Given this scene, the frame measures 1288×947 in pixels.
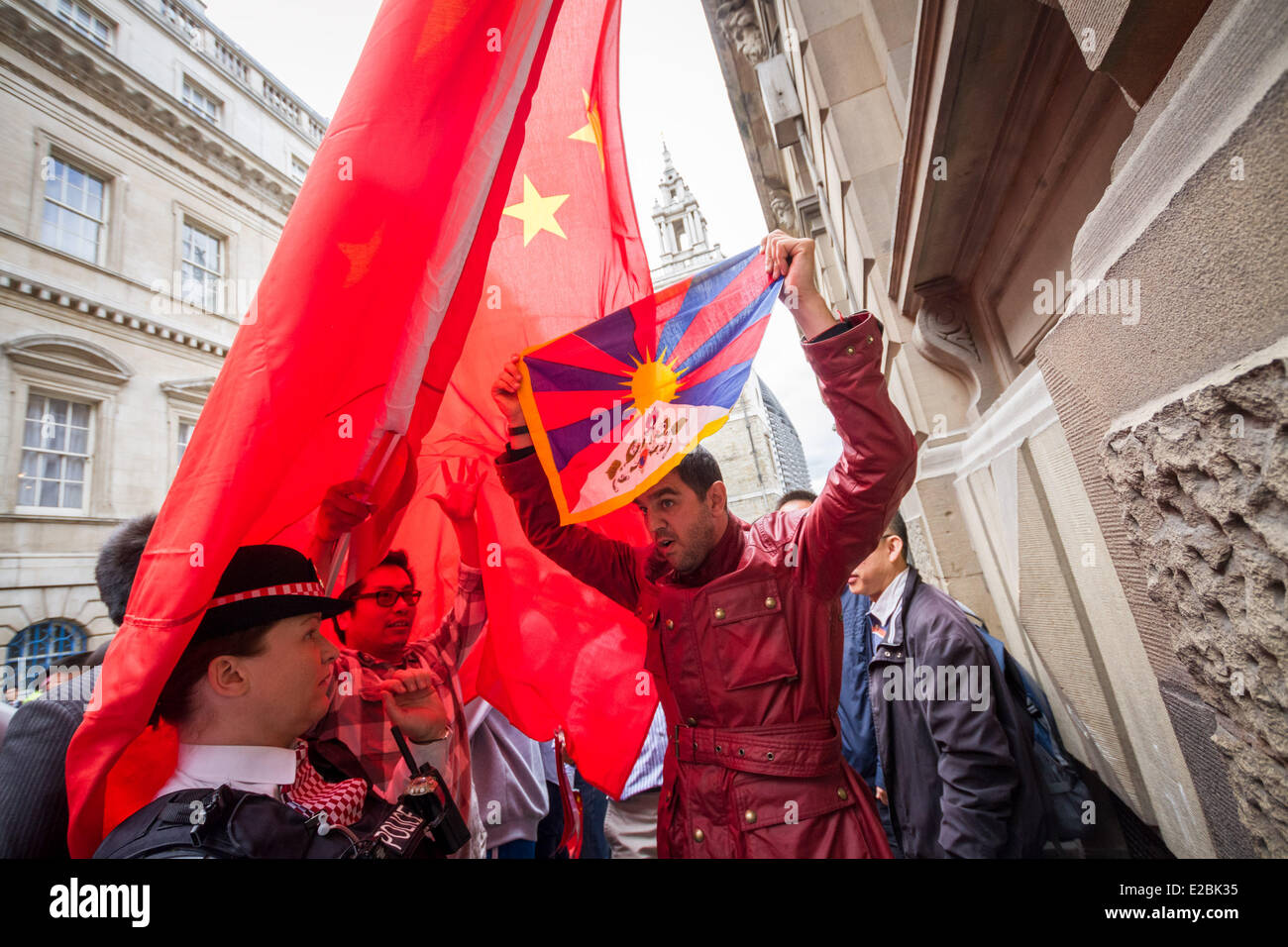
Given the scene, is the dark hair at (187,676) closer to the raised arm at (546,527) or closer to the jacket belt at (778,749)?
the raised arm at (546,527)

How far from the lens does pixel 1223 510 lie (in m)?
0.82

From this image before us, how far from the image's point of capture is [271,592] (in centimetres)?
134

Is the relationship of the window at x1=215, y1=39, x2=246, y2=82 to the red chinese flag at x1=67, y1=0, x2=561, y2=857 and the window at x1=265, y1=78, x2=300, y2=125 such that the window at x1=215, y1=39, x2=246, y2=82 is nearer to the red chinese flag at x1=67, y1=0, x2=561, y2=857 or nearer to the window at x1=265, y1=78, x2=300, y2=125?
the window at x1=265, y1=78, x2=300, y2=125

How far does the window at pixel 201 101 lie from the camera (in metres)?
15.1

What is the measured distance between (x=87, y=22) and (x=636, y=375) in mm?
20308

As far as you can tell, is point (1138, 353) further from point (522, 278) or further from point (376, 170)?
point (522, 278)

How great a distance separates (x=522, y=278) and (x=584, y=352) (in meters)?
0.63

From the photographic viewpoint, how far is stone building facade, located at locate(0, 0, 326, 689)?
31.8 feet

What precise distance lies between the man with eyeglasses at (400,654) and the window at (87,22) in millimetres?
17922

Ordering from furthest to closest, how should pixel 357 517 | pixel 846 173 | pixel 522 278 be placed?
1. pixel 846 173
2. pixel 522 278
3. pixel 357 517

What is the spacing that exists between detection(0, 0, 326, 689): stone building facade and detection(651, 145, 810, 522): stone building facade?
13.3 meters

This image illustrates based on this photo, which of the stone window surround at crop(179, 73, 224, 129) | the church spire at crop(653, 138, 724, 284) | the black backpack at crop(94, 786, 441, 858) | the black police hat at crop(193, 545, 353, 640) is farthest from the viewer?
the church spire at crop(653, 138, 724, 284)
